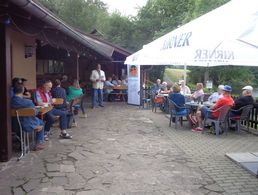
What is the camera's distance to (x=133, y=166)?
6.07m

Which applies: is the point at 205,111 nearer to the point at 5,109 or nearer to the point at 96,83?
the point at 5,109

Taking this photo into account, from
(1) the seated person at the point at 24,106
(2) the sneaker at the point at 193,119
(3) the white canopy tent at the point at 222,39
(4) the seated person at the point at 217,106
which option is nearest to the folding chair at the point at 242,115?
(4) the seated person at the point at 217,106

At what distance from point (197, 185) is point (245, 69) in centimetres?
2255

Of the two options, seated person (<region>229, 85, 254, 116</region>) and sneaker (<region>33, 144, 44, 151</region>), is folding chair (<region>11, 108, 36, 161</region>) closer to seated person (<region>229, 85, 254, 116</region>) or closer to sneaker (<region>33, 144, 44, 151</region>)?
sneaker (<region>33, 144, 44, 151</region>)

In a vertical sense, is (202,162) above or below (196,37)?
below

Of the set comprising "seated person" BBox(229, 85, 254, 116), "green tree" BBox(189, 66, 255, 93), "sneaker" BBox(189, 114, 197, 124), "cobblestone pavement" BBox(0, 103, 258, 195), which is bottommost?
"cobblestone pavement" BBox(0, 103, 258, 195)

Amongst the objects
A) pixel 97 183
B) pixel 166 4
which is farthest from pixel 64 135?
pixel 166 4

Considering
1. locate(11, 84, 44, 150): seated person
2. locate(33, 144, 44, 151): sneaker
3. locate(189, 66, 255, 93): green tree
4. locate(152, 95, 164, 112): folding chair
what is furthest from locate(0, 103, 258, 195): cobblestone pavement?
locate(189, 66, 255, 93): green tree

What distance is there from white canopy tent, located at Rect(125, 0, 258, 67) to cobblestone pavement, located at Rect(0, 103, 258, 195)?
5.96ft

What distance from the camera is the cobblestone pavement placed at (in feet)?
16.4

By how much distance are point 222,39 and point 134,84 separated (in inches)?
477

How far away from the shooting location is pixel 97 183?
203 inches

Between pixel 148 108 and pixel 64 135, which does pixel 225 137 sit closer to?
pixel 64 135

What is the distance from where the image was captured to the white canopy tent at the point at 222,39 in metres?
3.95
